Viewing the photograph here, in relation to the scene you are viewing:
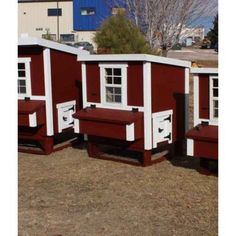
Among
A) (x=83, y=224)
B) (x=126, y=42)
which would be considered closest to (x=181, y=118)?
(x=83, y=224)

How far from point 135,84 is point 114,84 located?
41cm

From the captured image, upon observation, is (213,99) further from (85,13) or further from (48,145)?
(85,13)

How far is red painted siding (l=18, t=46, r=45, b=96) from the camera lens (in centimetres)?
693

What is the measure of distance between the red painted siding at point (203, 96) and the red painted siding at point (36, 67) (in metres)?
2.64

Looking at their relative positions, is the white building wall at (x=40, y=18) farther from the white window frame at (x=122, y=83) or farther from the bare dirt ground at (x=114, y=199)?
the bare dirt ground at (x=114, y=199)

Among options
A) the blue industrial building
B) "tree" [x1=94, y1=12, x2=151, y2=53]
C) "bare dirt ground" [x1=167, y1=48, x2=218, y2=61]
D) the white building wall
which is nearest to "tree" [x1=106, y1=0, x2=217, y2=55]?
"tree" [x1=94, y1=12, x2=151, y2=53]

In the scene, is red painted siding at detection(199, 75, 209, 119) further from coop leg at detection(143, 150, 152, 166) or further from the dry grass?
coop leg at detection(143, 150, 152, 166)

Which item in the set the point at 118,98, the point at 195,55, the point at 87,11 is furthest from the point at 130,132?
the point at 87,11

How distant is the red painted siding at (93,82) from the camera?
6676 mm

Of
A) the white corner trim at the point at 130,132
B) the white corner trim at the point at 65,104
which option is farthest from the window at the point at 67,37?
the white corner trim at the point at 130,132

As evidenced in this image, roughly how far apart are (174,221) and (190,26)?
14.0 m

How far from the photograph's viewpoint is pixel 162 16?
14570 mm

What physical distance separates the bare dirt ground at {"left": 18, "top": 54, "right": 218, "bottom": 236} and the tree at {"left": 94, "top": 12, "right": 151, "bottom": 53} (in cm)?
473

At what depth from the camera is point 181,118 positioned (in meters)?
6.80
